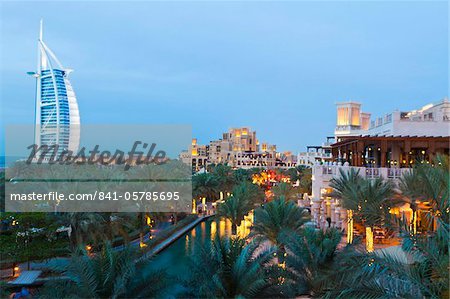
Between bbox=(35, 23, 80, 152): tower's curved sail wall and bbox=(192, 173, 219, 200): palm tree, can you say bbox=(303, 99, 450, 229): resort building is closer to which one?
bbox=(192, 173, 219, 200): palm tree

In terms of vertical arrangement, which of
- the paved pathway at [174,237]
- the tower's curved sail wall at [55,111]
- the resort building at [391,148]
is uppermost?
the tower's curved sail wall at [55,111]

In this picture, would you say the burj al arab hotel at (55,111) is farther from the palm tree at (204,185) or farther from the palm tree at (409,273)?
the palm tree at (409,273)

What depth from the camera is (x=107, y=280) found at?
7156mm

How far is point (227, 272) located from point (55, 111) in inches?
3342

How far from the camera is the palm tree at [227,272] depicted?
777 cm

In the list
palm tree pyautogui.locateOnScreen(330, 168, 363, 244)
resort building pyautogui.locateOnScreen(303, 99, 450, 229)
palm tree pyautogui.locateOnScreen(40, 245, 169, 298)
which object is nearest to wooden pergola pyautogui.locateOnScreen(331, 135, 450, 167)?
resort building pyautogui.locateOnScreen(303, 99, 450, 229)

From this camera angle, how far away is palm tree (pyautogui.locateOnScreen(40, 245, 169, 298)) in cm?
706

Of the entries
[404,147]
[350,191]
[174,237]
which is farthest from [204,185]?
[350,191]

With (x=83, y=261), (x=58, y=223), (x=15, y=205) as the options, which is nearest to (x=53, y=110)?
(x=15, y=205)

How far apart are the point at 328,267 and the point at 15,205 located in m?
17.3

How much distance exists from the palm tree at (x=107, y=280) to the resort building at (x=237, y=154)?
302 feet

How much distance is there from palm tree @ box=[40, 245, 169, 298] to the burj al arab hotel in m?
80.7

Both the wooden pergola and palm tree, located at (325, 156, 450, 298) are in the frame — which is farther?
the wooden pergola

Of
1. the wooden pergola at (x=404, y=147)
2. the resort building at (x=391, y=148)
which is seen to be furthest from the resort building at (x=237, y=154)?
the wooden pergola at (x=404, y=147)
